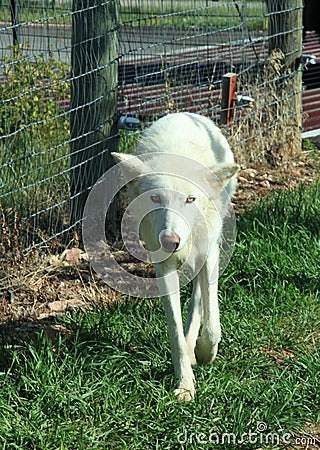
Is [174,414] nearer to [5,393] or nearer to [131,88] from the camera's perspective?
[5,393]

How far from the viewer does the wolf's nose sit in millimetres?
3512

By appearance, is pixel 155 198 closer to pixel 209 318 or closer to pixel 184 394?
pixel 209 318

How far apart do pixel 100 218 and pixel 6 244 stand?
883 mm

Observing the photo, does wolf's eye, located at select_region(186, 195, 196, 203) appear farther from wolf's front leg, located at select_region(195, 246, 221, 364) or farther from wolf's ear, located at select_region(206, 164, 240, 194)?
wolf's front leg, located at select_region(195, 246, 221, 364)

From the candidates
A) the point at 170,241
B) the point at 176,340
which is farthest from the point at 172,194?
the point at 176,340

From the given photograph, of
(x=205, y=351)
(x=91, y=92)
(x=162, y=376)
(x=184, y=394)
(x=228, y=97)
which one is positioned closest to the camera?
(x=184, y=394)

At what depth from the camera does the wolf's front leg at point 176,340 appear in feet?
12.8

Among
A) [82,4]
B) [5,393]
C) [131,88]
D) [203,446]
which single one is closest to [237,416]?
[203,446]

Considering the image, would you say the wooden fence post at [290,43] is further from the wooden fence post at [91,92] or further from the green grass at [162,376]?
the green grass at [162,376]

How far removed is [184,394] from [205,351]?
40 cm

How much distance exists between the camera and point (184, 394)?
3.84 m

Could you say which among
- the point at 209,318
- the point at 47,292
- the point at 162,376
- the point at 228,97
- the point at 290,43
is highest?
the point at 290,43

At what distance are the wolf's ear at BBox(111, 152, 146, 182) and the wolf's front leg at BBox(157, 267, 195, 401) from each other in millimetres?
526

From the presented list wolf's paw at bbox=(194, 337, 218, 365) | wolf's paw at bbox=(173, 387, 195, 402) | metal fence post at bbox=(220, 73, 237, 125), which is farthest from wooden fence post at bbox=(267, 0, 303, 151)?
wolf's paw at bbox=(173, 387, 195, 402)
